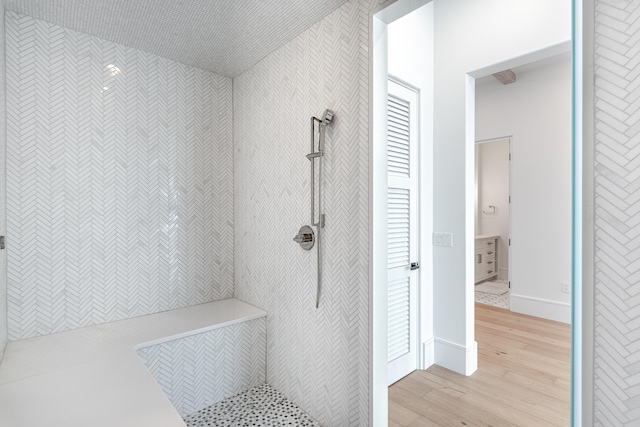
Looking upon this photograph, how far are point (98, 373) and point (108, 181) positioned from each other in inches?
45.4

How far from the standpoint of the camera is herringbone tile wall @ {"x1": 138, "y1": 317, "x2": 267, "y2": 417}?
1884 mm

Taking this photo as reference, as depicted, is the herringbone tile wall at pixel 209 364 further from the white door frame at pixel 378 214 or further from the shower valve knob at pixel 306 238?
the white door frame at pixel 378 214

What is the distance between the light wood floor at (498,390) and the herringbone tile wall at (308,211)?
23.0 inches

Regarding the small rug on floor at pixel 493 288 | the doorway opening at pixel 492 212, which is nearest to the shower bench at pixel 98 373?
the small rug on floor at pixel 493 288

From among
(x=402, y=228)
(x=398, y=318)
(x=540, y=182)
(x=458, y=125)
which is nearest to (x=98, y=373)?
(x=398, y=318)

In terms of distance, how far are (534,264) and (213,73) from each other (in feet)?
12.8

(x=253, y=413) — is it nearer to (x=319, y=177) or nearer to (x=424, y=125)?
(x=319, y=177)

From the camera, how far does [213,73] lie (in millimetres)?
2549

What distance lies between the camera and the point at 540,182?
149 inches

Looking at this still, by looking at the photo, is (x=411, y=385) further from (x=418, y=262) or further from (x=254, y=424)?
(x=254, y=424)

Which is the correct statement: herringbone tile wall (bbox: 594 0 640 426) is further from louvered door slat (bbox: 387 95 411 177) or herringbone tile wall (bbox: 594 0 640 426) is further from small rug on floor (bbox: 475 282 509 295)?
small rug on floor (bbox: 475 282 509 295)

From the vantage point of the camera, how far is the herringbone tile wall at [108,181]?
184cm

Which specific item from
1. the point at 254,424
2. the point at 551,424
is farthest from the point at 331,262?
the point at 551,424

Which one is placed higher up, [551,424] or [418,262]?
[418,262]
